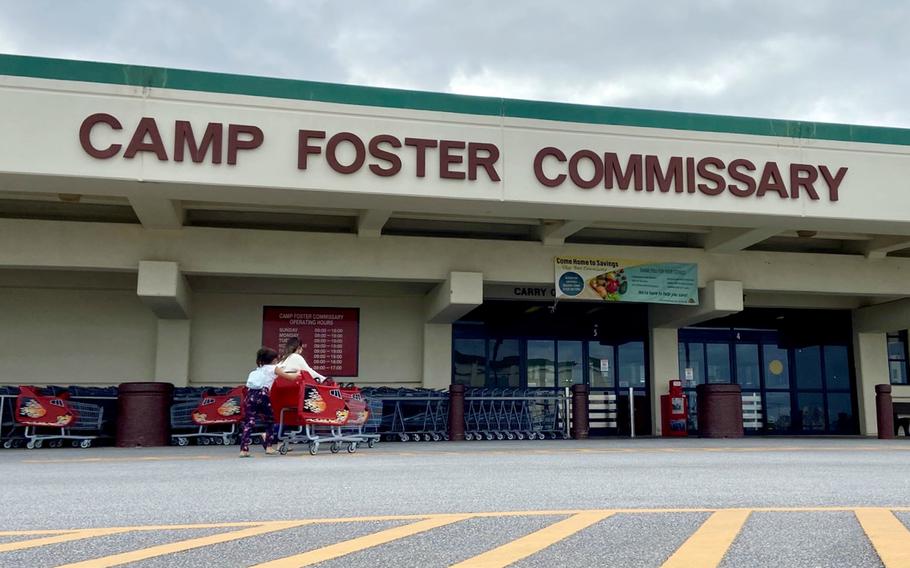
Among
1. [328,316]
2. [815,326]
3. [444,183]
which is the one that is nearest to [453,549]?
[444,183]

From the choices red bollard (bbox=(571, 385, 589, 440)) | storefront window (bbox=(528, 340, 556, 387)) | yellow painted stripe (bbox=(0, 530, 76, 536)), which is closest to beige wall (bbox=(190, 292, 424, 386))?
storefront window (bbox=(528, 340, 556, 387))

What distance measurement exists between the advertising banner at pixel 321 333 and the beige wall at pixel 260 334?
0.47ft

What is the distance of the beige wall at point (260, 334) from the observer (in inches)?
725

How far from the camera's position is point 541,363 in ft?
69.3

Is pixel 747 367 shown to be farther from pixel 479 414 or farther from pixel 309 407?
pixel 309 407

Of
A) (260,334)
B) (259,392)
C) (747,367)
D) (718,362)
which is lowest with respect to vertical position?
(259,392)

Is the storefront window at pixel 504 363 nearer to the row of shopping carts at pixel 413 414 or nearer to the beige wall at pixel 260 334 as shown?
the beige wall at pixel 260 334

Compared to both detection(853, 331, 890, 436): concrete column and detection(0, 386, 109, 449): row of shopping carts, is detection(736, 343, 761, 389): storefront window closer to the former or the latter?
detection(853, 331, 890, 436): concrete column

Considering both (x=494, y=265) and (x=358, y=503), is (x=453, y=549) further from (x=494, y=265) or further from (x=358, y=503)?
(x=494, y=265)

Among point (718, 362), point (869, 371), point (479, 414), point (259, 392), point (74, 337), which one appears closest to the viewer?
point (259, 392)

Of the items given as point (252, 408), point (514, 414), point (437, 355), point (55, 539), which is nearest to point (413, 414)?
point (514, 414)

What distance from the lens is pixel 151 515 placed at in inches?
213

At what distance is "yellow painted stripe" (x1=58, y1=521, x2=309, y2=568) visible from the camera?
384 centimetres

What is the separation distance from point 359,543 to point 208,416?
39.9 ft
